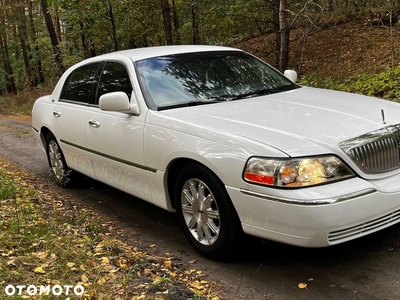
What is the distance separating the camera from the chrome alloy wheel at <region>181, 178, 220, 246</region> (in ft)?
12.1

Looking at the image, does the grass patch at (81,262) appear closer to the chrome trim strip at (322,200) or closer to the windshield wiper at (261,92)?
the chrome trim strip at (322,200)

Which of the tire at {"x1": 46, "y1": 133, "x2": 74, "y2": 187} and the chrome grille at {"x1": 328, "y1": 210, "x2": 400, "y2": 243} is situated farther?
the tire at {"x1": 46, "y1": 133, "x2": 74, "y2": 187}

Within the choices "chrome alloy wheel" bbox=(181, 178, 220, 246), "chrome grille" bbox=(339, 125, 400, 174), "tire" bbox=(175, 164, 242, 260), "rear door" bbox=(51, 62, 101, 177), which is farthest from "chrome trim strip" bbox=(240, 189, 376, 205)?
"rear door" bbox=(51, 62, 101, 177)

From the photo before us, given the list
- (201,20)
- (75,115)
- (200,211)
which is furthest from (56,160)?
(201,20)

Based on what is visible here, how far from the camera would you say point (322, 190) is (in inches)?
121

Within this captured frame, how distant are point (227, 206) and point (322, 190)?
759 mm

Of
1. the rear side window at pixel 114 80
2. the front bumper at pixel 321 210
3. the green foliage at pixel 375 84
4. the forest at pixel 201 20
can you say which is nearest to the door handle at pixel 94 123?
the rear side window at pixel 114 80

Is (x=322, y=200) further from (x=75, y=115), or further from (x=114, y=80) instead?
(x=75, y=115)

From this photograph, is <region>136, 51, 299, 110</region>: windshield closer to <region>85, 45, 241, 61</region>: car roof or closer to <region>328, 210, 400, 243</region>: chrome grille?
<region>85, 45, 241, 61</region>: car roof

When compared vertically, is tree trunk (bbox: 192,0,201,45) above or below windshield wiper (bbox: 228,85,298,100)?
above

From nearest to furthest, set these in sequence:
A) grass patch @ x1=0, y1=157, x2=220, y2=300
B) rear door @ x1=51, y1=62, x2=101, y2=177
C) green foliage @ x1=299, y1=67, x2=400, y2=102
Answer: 1. grass patch @ x1=0, y1=157, x2=220, y2=300
2. rear door @ x1=51, y1=62, x2=101, y2=177
3. green foliage @ x1=299, y1=67, x2=400, y2=102

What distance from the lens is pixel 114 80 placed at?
502 centimetres

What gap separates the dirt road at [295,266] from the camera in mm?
3246

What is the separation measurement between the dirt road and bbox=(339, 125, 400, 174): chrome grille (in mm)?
783
